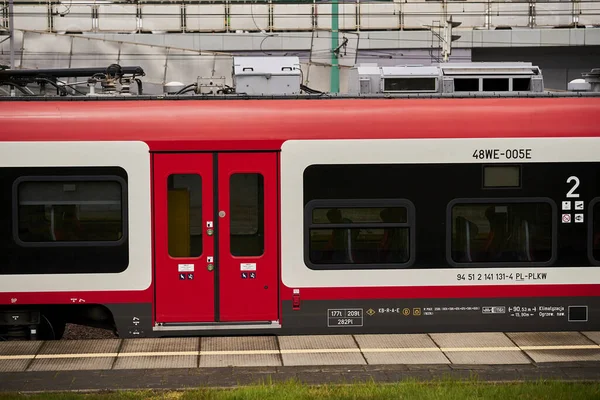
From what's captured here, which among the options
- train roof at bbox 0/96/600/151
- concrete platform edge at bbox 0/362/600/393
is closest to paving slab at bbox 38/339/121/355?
concrete platform edge at bbox 0/362/600/393

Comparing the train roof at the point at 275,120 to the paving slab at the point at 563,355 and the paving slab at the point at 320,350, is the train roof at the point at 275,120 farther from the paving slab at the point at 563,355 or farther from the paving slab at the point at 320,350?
the paving slab at the point at 563,355

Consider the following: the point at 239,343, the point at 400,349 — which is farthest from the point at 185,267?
the point at 400,349

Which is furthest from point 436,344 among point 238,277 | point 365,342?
point 238,277

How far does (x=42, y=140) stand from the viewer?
11148 mm

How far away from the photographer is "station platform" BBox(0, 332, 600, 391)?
9.14 meters

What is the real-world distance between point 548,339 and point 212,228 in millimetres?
3811

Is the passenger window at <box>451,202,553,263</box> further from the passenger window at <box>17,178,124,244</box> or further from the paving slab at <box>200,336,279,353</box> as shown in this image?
the passenger window at <box>17,178,124,244</box>

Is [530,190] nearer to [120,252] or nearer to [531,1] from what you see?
[120,252]

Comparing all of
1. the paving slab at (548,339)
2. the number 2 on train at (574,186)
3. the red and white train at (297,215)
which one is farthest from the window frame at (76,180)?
the number 2 on train at (574,186)

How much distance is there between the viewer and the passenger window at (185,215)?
11172 millimetres

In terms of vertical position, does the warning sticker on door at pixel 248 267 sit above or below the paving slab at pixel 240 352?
above

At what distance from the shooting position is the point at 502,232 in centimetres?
1145

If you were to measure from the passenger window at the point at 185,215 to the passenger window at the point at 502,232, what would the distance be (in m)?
2.89

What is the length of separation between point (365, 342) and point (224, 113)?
3009 mm
